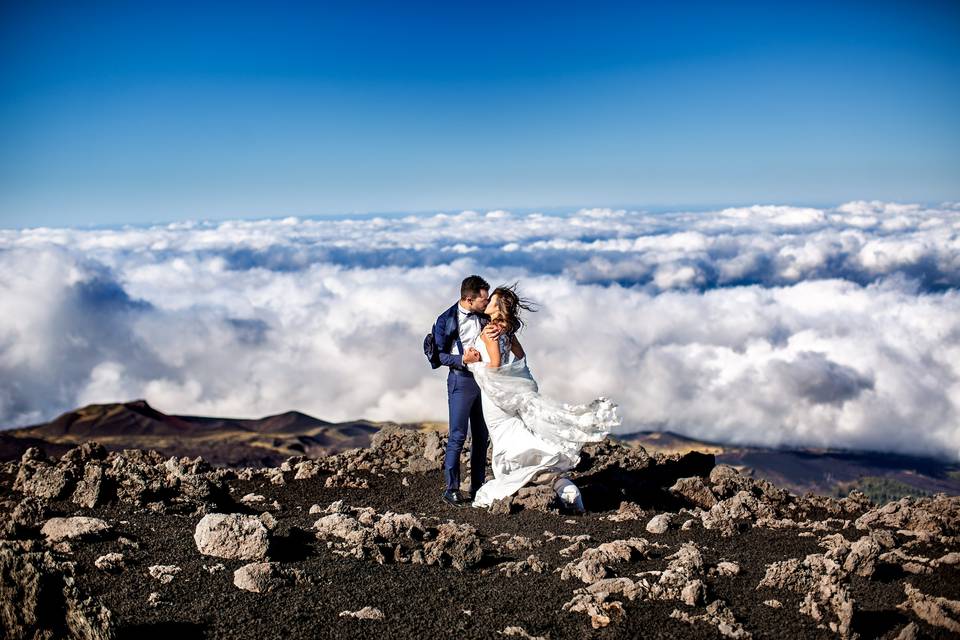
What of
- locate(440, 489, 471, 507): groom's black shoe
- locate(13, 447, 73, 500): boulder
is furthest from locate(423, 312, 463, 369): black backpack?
locate(13, 447, 73, 500): boulder

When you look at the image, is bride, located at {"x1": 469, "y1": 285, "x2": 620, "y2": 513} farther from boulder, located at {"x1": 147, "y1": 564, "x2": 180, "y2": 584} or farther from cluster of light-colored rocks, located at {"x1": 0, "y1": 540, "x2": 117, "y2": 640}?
cluster of light-colored rocks, located at {"x1": 0, "y1": 540, "x2": 117, "y2": 640}

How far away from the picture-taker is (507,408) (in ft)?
34.8

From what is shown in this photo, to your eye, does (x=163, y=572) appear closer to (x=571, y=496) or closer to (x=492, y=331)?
(x=492, y=331)

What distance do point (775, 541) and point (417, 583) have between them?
15.5ft

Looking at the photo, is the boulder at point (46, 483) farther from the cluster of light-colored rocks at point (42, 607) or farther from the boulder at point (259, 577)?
the cluster of light-colored rocks at point (42, 607)

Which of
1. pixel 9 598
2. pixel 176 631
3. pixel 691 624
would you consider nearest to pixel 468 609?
pixel 691 624

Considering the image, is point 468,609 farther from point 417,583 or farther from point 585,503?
point 585,503

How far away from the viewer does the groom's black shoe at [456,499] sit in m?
11.0

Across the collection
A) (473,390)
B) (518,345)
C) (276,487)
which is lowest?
(276,487)

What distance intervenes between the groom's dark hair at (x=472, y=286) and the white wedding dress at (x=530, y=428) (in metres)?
1.00

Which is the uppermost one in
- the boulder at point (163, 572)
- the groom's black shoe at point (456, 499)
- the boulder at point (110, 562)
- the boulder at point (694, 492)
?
the boulder at point (110, 562)

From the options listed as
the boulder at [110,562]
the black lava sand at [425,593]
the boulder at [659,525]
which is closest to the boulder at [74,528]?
the black lava sand at [425,593]

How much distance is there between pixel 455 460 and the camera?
10.9m

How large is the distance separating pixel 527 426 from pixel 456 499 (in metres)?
1.54
